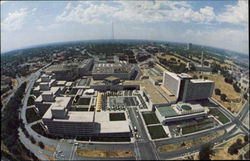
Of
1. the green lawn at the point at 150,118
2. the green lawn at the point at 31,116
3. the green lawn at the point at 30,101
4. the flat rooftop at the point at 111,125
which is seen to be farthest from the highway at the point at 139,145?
the green lawn at the point at 30,101

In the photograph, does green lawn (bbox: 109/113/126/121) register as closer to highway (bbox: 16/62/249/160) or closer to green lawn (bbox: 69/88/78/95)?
highway (bbox: 16/62/249/160)

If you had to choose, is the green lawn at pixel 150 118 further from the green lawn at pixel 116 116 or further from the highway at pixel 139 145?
the green lawn at pixel 116 116

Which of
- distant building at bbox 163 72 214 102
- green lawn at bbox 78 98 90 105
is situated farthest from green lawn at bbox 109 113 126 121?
distant building at bbox 163 72 214 102

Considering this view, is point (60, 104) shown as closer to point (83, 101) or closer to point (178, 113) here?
point (83, 101)

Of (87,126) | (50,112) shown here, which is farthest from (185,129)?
(50,112)

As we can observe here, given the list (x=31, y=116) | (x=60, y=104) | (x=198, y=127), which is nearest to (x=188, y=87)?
(x=198, y=127)

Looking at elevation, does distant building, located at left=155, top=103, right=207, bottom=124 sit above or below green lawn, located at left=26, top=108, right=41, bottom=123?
above
